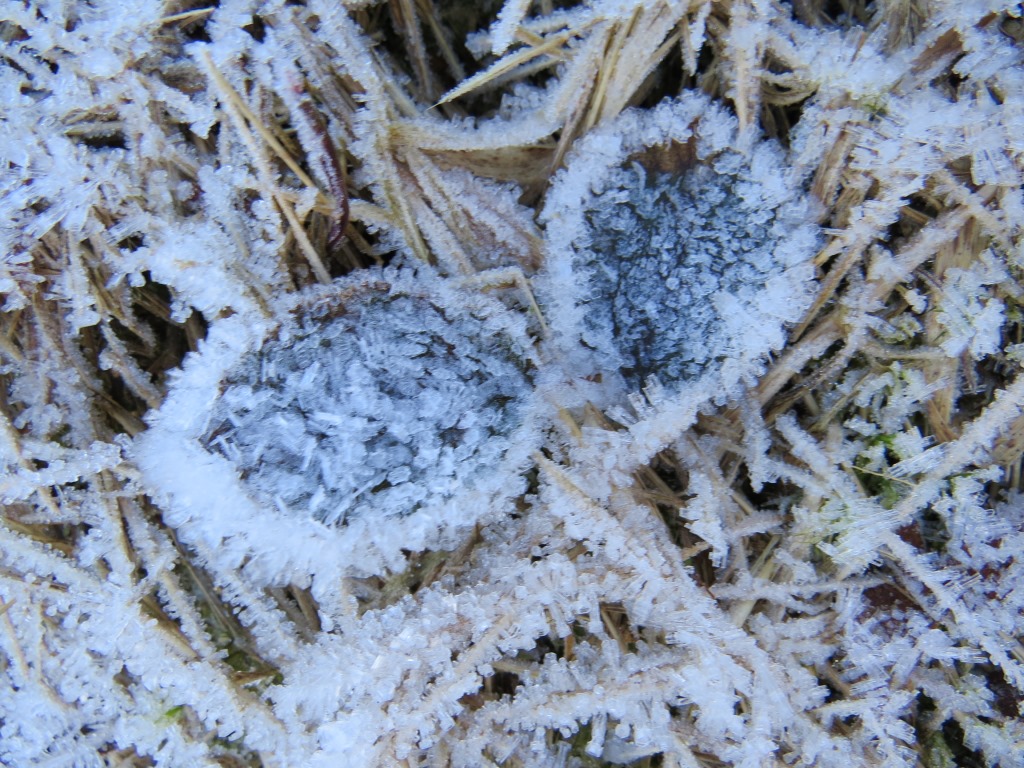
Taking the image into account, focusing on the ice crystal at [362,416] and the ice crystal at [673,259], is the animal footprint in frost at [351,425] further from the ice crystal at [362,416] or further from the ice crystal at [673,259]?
the ice crystal at [673,259]

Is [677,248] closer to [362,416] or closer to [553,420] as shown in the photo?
[553,420]

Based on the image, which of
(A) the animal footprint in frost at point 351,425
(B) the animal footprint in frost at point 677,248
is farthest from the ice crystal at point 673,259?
(A) the animal footprint in frost at point 351,425

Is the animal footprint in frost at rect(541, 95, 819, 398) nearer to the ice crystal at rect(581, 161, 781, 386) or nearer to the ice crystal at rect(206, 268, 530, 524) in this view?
the ice crystal at rect(581, 161, 781, 386)

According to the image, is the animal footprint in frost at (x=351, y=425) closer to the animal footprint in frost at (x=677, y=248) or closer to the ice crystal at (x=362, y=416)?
the ice crystal at (x=362, y=416)

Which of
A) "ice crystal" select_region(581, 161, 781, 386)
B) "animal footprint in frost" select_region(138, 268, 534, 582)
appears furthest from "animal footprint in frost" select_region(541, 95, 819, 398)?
"animal footprint in frost" select_region(138, 268, 534, 582)

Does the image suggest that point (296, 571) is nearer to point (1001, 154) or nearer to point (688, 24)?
point (688, 24)

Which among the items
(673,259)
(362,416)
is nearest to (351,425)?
(362,416)
